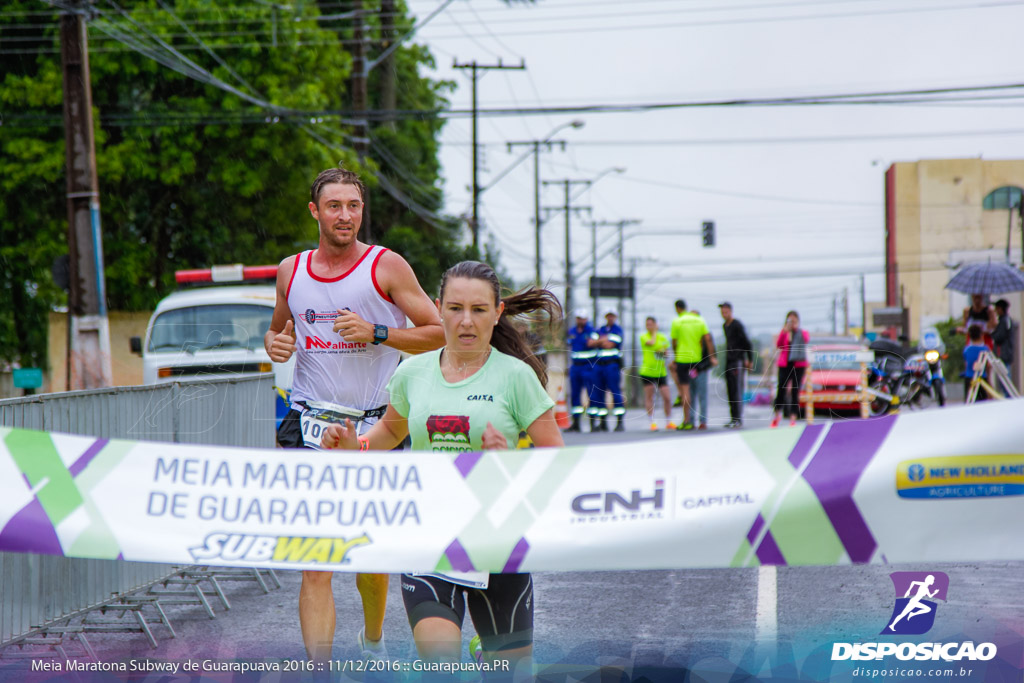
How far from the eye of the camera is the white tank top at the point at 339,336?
489cm

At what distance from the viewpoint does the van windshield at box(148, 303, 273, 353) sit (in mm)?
12695

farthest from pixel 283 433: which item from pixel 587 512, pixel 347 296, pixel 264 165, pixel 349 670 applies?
pixel 264 165

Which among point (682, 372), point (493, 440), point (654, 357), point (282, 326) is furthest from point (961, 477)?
point (654, 357)

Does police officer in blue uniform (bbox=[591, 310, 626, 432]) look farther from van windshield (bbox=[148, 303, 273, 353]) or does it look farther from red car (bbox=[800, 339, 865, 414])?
van windshield (bbox=[148, 303, 273, 353])

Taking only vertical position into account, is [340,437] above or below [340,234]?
below

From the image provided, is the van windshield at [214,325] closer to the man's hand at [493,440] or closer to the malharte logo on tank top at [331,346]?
the malharte logo on tank top at [331,346]

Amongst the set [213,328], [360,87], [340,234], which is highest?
[360,87]

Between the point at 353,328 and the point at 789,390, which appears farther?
the point at 789,390

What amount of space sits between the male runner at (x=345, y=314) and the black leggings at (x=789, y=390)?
276cm

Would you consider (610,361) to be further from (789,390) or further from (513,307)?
(513,307)

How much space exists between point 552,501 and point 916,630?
7.25 feet

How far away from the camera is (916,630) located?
489 centimetres

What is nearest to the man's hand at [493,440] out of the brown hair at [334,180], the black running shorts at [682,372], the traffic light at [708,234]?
the brown hair at [334,180]

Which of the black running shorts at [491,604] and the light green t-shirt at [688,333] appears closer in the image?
the black running shorts at [491,604]
